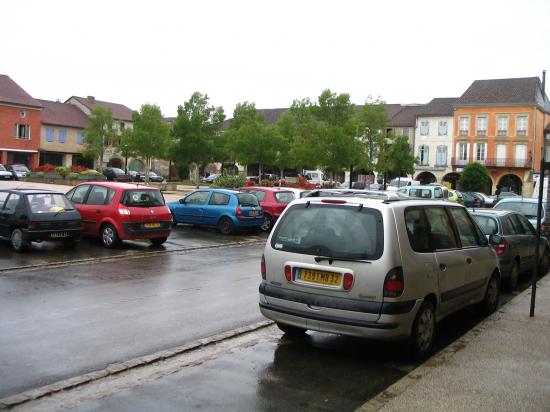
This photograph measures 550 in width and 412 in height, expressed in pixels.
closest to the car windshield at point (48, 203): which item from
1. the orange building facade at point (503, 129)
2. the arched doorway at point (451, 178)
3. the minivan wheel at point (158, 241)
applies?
the minivan wheel at point (158, 241)

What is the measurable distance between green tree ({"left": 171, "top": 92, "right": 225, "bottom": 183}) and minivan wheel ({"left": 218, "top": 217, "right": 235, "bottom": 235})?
36.5 m

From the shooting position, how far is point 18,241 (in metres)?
13.5

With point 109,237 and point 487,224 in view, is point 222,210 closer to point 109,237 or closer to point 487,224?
point 109,237

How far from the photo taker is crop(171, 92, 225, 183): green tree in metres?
55.8

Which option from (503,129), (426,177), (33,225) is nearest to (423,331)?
(33,225)

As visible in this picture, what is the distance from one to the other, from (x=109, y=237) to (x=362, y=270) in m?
Result: 10.2

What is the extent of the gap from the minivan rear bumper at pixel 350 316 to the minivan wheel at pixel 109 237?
9.14 meters

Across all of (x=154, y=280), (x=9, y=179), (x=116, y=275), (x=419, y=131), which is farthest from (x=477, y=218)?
(x=419, y=131)

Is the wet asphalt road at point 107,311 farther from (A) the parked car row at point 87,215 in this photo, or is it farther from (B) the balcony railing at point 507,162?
(B) the balcony railing at point 507,162

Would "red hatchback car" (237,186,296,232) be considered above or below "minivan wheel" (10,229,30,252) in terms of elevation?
above

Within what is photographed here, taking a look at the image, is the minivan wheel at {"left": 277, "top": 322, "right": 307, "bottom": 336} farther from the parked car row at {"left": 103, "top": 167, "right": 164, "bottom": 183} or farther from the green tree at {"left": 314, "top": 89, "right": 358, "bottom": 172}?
the parked car row at {"left": 103, "top": 167, "right": 164, "bottom": 183}

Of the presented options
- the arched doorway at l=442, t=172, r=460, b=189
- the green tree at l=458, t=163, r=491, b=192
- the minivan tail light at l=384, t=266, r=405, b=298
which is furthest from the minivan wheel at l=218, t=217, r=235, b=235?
the arched doorway at l=442, t=172, r=460, b=189

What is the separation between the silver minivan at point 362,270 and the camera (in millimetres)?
Answer: 6074

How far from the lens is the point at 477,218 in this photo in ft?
38.0
